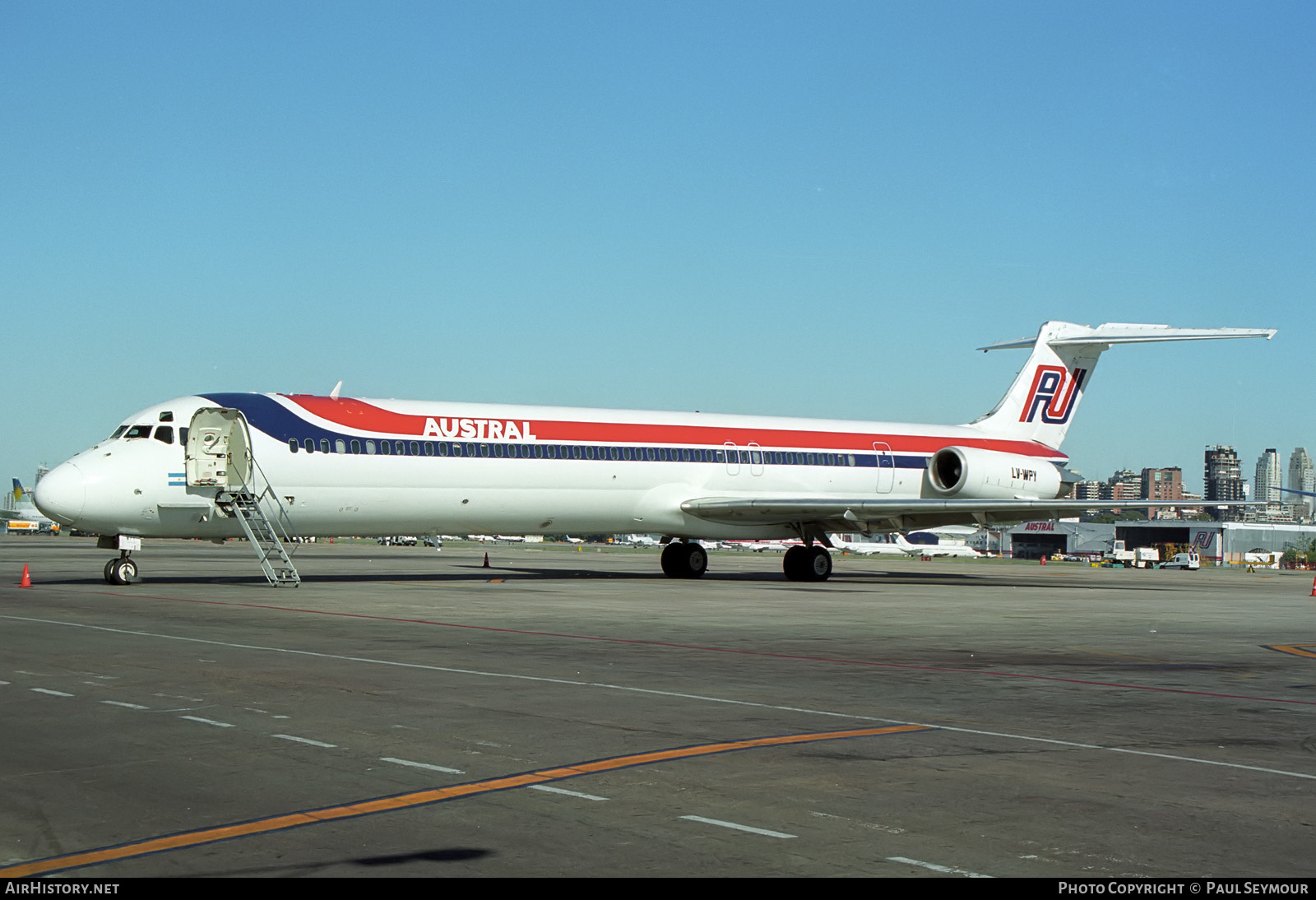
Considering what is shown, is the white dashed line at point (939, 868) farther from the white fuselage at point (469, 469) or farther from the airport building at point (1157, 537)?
the airport building at point (1157, 537)

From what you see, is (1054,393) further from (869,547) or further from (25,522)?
(25,522)

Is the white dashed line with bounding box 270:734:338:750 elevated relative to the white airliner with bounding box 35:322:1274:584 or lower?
lower

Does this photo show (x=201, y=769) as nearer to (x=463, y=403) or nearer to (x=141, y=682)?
(x=141, y=682)

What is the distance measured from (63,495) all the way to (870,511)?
19.2 metres

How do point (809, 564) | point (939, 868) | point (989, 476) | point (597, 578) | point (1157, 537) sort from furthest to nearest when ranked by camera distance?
point (1157, 537), point (989, 476), point (809, 564), point (597, 578), point (939, 868)

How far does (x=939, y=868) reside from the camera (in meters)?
5.83

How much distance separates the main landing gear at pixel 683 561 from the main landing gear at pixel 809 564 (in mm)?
2753

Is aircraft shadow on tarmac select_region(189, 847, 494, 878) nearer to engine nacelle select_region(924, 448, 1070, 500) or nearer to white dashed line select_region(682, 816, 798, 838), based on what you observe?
white dashed line select_region(682, 816, 798, 838)

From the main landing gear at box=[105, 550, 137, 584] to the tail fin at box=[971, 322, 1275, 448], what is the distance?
25921 mm

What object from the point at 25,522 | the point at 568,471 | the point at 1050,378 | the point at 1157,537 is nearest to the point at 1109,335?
the point at 1050,378

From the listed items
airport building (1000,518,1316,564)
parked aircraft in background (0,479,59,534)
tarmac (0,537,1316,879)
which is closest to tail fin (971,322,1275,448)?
tarmac (0,537,1316,879)

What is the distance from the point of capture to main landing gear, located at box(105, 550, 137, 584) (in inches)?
1064

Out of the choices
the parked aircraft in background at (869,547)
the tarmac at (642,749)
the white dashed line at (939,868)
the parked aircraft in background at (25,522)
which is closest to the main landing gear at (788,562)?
the tarmac at (642,749)

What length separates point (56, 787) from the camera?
7371mm
